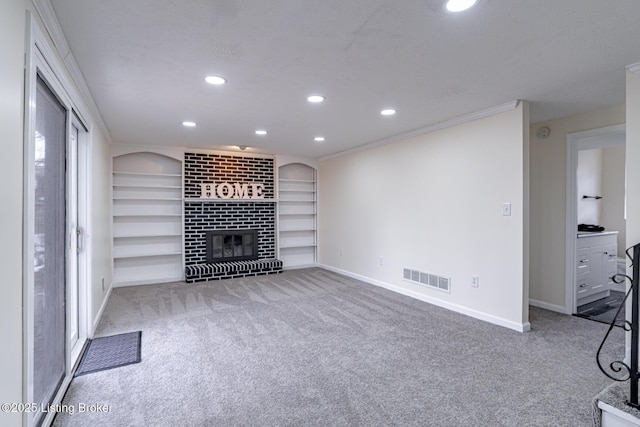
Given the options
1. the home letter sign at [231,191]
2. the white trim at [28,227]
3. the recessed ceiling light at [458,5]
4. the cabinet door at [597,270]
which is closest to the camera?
the white trim at [28,227]

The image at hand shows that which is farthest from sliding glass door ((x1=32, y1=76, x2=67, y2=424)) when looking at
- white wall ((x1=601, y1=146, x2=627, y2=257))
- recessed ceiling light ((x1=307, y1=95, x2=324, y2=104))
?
white wall ((x1=601, y1=146, x2=627, y2=257))

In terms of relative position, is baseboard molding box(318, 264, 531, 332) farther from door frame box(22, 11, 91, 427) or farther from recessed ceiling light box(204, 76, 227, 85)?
door frame box(22, 11, 91, 427)

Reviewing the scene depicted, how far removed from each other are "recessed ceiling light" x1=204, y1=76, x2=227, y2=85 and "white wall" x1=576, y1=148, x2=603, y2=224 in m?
5.94

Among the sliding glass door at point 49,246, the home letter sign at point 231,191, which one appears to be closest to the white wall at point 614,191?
the home letter sign at point 231,191

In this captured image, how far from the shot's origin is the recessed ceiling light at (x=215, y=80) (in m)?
2.61

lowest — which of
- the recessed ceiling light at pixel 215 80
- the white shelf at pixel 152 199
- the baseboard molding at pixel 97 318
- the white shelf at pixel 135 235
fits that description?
the baseboard molding at pixel 97 318

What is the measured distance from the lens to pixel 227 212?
622 cm

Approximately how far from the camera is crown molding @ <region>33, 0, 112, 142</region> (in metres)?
1.67

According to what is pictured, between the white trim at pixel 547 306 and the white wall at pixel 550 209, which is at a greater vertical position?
the white wall at pixel 550 209

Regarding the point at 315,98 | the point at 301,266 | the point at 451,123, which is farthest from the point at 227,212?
the point at 451,123

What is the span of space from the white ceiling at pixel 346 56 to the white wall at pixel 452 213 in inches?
17.8

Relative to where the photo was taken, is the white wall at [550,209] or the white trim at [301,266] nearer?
the white wall at [550,209]

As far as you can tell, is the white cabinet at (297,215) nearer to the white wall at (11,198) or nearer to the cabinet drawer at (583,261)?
the cabinet drawer at (583,261)

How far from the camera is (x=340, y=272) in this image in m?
6.20
